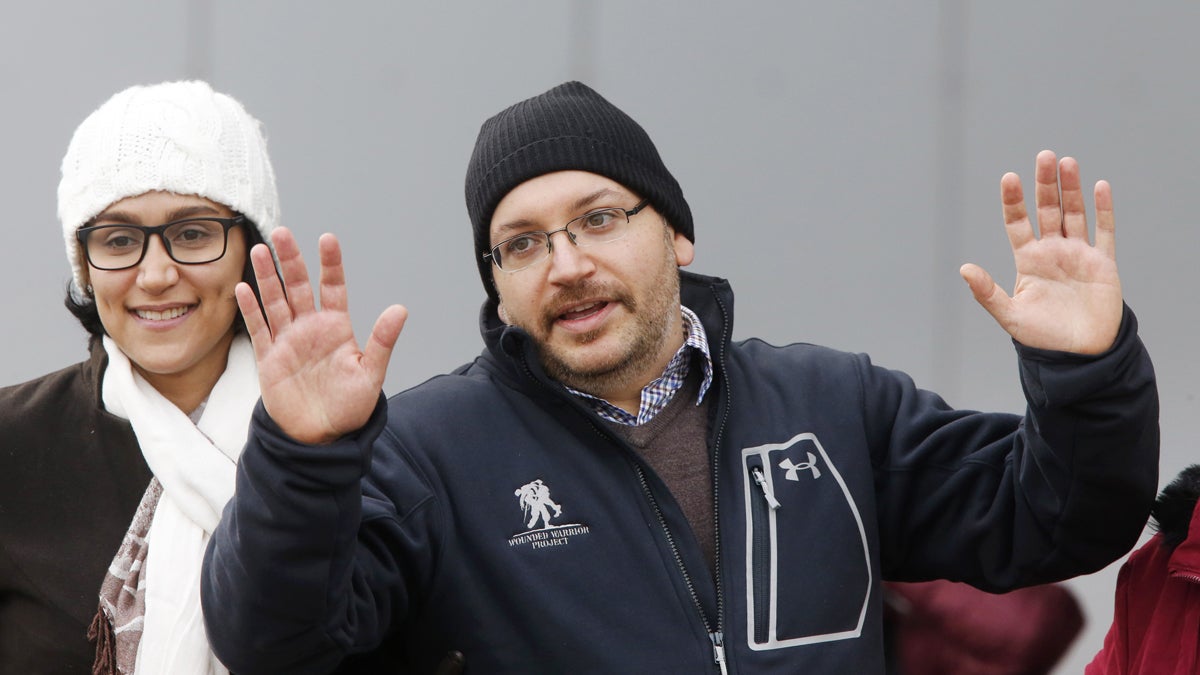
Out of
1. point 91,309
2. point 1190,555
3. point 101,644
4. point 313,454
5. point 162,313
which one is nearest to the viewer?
point 313,454

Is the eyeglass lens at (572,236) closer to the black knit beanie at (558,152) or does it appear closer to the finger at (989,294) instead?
the black knit beanie at (558,152)

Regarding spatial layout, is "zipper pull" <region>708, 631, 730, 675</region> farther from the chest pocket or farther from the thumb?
the thumb

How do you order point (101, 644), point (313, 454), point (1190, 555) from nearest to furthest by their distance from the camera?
point (313, 454)
point (1190, 555)
point (101, 644)

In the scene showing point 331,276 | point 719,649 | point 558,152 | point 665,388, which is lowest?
point 719,649

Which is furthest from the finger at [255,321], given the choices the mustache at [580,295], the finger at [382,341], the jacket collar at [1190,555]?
the jacket collar at [1190,555]

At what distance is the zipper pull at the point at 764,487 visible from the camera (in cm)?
220

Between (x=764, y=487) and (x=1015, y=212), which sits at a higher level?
(x=1015, y=212)

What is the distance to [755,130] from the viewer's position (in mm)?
3111

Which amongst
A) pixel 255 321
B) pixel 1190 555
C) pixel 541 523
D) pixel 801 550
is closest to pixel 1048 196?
pixel 1190 555

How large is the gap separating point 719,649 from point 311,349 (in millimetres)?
744

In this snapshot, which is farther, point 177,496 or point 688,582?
point 177,496

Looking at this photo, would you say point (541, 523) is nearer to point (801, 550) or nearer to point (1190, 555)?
point (801, 550)

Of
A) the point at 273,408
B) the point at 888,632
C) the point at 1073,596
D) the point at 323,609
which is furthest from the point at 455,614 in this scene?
the point at 1073,596

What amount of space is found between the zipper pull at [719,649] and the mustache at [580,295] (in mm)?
564
